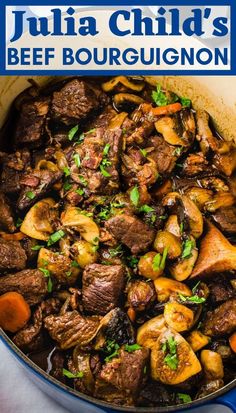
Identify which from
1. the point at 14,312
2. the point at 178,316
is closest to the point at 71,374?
the point at 14,312

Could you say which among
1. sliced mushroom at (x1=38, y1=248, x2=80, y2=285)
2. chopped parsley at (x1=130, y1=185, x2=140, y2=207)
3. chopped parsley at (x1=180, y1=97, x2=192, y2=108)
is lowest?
sliced mushroom at (x1=38, y1=248, x2=80, y2=285)

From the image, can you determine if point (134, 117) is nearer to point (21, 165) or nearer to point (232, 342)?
point (21, 165)

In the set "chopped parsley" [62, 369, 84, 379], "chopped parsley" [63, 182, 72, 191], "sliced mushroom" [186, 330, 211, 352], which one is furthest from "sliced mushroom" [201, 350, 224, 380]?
"chopped parsley" [63, 182, 72, 191]

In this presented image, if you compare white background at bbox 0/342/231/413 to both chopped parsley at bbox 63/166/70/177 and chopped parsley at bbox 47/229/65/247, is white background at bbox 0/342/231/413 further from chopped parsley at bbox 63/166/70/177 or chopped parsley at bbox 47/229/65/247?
chopped parsley at bbox 63/166/70/177

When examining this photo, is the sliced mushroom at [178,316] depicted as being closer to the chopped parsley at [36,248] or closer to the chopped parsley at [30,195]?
the chopped parsley at [36,248]

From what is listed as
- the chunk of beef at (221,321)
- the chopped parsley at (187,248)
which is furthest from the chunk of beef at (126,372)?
the chopped parsley at (187,248)

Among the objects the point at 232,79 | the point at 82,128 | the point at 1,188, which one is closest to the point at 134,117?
the point at 82,128
